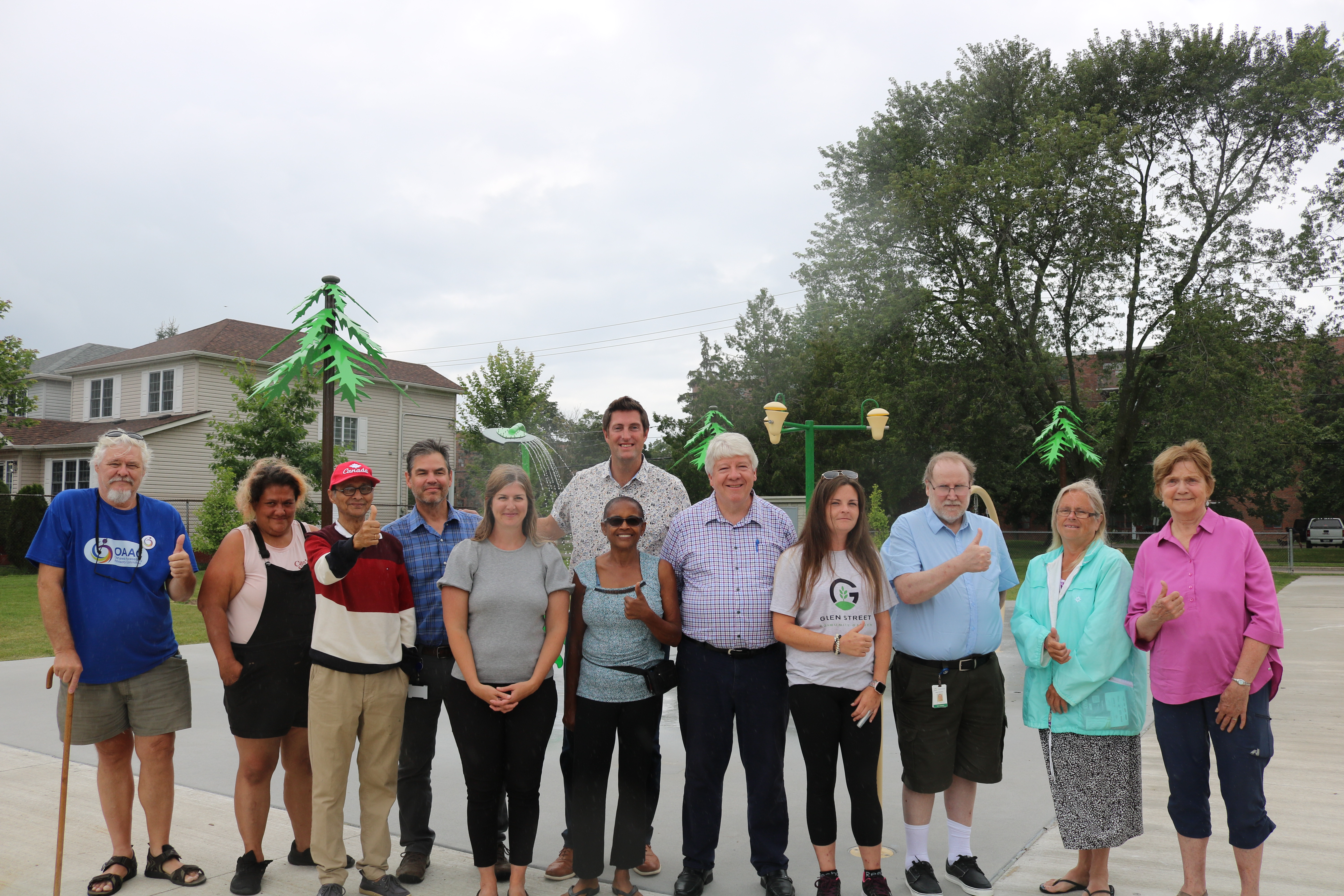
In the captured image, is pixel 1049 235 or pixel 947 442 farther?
pixel 947 442

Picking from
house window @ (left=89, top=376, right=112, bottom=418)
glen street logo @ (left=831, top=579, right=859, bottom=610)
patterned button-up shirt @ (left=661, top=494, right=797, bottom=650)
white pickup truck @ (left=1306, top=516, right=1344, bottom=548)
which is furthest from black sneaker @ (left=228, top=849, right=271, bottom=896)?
white pickup truck @ (left=1306, top=516, right=1344, bottom=548)

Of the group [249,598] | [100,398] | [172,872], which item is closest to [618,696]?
[249,598]

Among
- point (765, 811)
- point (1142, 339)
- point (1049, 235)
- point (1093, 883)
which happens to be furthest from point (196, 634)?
point (1142, 339)

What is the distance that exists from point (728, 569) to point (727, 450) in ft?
1.68

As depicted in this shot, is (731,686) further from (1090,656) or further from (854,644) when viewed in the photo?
(1090,656)

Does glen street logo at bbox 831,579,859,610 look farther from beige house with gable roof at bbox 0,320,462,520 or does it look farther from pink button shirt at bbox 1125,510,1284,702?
beige house with gable roof at bbox 0,320,462,520

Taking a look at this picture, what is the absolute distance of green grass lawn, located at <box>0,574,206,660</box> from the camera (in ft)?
36.7

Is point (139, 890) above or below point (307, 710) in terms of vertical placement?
below

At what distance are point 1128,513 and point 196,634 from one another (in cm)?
4773

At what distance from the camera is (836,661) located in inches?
144

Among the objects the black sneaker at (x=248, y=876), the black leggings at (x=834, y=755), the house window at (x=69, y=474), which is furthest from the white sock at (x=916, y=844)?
the house window at (x=69, y=474)

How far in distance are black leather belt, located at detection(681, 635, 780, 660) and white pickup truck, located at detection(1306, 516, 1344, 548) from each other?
50.4 m

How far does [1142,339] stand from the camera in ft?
83.8

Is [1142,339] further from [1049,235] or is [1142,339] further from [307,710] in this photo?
[307,710]
